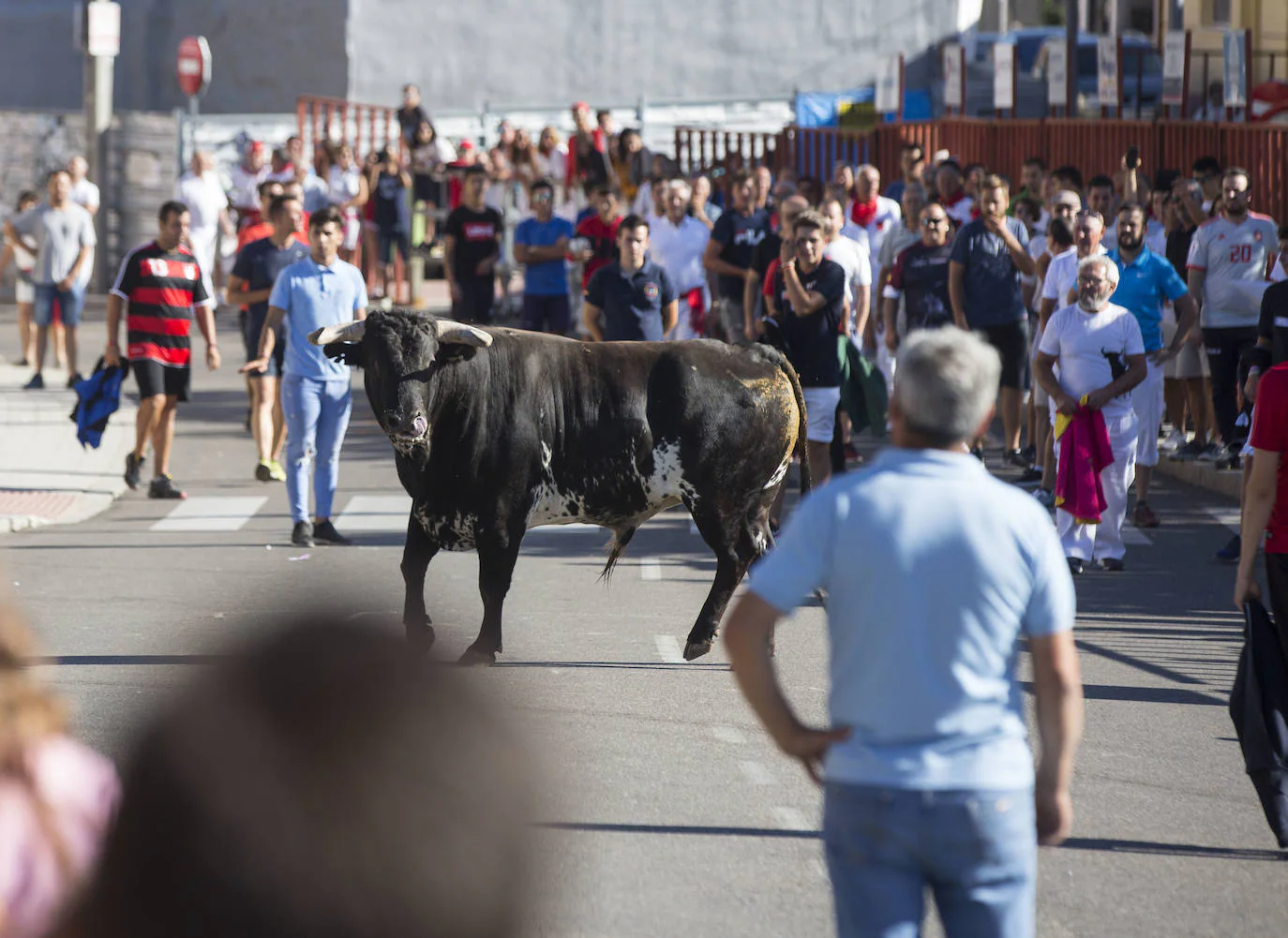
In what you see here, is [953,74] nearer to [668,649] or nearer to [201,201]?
[201,201]

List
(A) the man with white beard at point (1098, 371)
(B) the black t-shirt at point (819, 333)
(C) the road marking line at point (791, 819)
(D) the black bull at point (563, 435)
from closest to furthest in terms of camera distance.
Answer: (C) the road marking line at point (791, 819), (D) the black bull at point (563, 435), (A) the man with white beard at point (1098, 371), (B) the black t-shirt at point (819, 333)

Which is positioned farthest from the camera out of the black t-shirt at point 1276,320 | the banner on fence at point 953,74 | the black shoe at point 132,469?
the banner on fence at point 953,74

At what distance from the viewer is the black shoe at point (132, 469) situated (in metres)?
14.8

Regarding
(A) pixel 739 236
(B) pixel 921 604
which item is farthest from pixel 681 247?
(B) pixel 921 604

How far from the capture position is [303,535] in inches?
482

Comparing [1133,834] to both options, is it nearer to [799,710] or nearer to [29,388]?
[799,710]

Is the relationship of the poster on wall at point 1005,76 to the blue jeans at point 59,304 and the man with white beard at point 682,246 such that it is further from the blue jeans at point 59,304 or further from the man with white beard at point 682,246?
the blue jeans at point 59,304

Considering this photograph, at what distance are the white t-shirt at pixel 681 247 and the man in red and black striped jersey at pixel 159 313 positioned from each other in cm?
479

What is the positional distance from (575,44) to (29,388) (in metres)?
20.1

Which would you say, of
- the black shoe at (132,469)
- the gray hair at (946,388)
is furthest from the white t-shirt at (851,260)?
the gray hair at (946,388)

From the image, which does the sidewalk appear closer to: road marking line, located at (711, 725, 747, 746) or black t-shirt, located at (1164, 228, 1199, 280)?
road marking line, located at (711, 725, 747, 746)

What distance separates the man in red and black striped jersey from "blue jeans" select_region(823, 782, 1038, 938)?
442 inches

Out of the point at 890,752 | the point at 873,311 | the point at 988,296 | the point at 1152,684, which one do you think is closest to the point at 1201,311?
the point at 988,296

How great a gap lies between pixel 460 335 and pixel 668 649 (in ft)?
6.05
